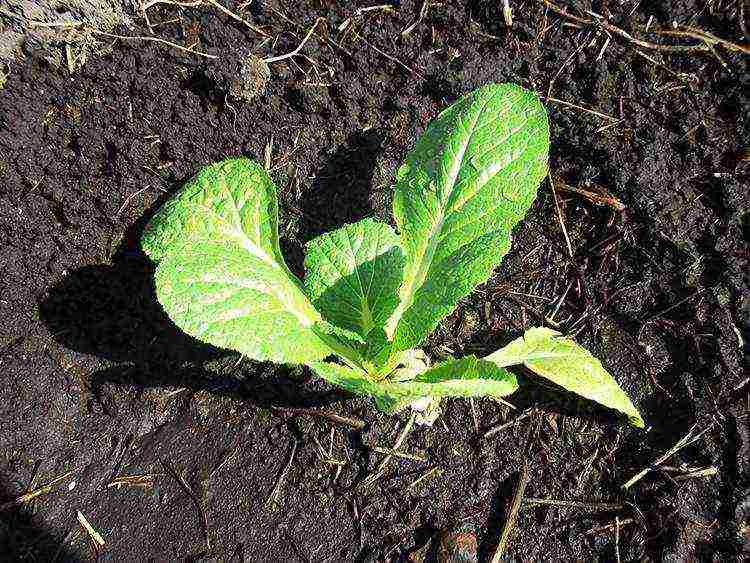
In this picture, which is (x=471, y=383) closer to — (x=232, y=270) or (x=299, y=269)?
(x=232, y=270)

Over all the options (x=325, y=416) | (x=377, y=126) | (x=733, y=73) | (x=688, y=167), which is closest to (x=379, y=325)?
(x=325, y=416)

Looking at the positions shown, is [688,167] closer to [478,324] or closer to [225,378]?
[478,324]

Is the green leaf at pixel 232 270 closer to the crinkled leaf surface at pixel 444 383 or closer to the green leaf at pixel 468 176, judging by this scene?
the crinkled leaf surface at pixel 444 383

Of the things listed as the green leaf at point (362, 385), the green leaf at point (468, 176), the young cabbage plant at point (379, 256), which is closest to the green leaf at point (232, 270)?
the young cabbage plant at point (379, 256)

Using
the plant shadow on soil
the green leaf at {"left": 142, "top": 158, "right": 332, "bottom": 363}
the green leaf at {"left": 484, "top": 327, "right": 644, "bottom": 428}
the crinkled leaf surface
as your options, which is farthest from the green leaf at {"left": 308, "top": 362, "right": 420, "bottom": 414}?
the plant shadow on soil

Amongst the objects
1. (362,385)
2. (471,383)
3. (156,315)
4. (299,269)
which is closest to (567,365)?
(471,383)

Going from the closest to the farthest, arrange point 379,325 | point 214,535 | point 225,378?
point 379,325
point 214,535
point 225,378

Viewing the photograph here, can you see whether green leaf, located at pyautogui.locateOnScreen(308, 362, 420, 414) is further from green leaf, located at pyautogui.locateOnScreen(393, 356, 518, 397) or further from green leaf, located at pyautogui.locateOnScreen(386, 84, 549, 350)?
green leaf, located at pyautogui.locateOnScreen(386, 84, 549, 350)

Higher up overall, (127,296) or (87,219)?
(87,219)
